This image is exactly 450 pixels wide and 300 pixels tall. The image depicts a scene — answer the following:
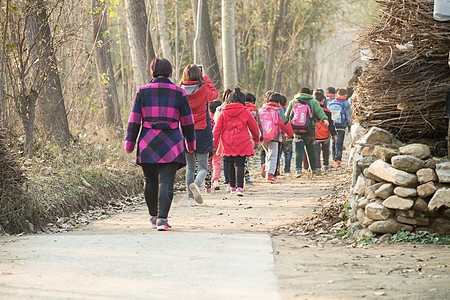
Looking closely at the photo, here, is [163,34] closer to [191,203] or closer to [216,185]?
[216,185]

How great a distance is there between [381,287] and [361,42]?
412cm

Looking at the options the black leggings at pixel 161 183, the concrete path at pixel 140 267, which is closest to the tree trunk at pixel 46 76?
the black leggings at pixel 161 183

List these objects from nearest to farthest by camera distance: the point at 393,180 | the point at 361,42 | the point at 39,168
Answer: the point at 393,180
the point at 361,42
the point at 39,168

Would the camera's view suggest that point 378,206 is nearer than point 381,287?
No

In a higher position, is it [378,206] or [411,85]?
[411,85]

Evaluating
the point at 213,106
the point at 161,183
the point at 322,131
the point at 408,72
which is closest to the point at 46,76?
the point at 213,106

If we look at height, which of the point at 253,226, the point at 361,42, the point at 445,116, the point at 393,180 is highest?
the point at 361,42

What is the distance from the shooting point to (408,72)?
784cm

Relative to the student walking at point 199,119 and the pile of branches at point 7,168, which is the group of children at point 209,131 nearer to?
the student walking at point 199,119

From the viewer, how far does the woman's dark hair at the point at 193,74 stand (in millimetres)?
9680

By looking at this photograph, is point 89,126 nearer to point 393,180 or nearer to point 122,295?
point 393,180

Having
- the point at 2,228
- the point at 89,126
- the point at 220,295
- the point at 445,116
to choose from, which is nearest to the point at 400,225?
the point at 445,116

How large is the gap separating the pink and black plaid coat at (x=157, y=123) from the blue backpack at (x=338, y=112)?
862cm

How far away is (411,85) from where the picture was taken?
7.87 m
